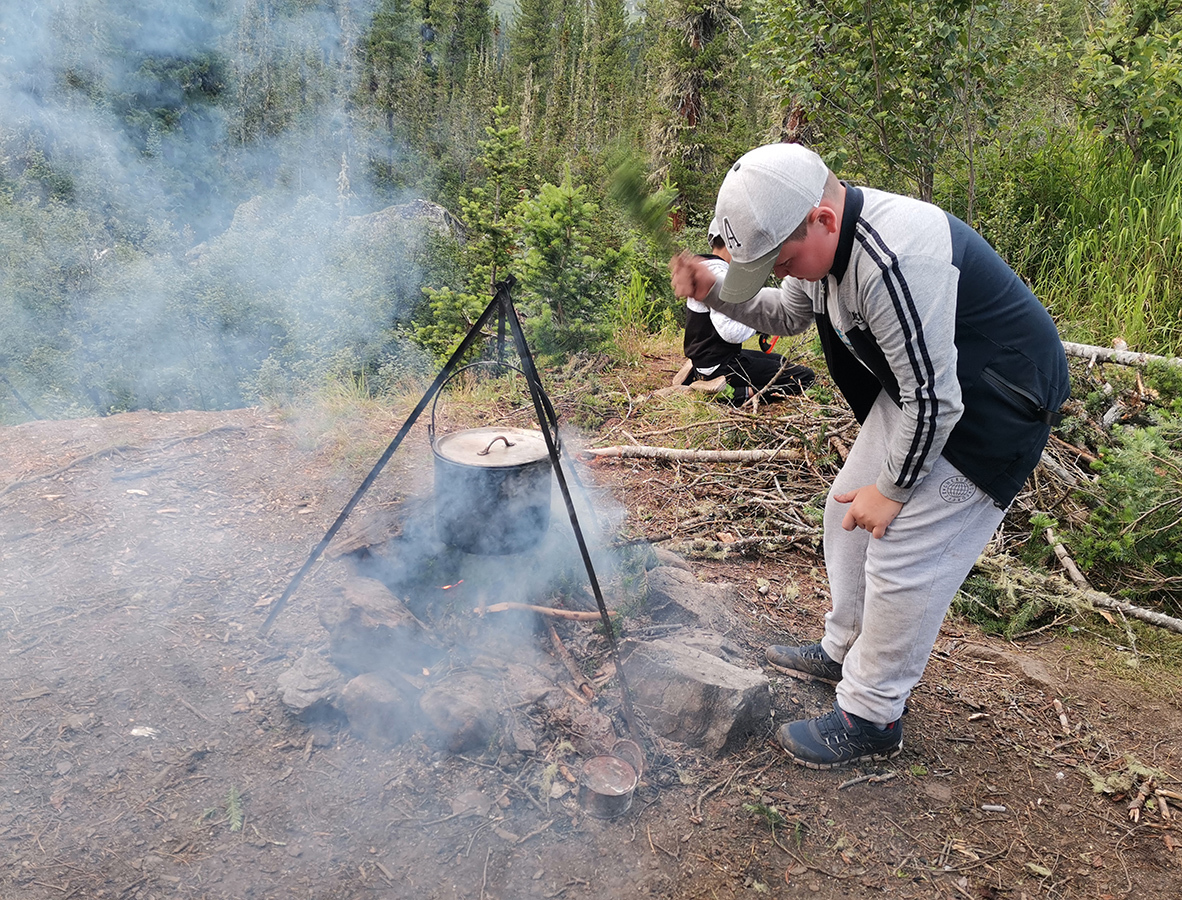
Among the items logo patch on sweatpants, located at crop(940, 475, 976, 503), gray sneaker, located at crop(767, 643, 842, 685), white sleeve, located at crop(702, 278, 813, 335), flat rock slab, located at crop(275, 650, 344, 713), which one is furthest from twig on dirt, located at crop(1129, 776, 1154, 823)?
flat rock slab, located at crop(275, 650, 344, 713)

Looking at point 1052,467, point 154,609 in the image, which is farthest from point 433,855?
point 1052,467

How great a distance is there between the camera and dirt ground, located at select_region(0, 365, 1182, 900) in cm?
196

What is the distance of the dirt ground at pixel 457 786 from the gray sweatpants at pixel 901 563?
0.40m

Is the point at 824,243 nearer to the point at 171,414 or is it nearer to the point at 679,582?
the point at 679,582

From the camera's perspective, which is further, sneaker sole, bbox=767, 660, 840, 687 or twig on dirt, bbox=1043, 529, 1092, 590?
twig on dirt, bbox=1043, 529, 1092, 590

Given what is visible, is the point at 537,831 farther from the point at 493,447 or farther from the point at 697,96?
the point at 697,96

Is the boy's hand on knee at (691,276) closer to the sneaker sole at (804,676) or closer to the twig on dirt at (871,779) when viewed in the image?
the sneaker sole at (804,676)

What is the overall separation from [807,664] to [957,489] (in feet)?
3.73

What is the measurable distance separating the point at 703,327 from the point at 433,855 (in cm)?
431

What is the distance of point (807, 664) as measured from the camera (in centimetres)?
278

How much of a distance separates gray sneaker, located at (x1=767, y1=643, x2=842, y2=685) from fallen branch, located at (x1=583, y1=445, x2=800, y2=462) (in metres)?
1.80

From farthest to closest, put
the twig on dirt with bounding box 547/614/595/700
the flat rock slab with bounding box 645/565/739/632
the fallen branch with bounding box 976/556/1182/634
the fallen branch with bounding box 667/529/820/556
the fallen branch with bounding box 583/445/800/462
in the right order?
the fallen branch with bounding box 583/445/800/462 < the fallen branch with bounding box 667/529/820/556 < the fallen branch with bounding box 976/556/1182/634 < the flat rock slab with bounding box 645/565/739/632 < the twig on dirt with bounding box 547/614/595/700

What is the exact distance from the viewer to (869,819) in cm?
223

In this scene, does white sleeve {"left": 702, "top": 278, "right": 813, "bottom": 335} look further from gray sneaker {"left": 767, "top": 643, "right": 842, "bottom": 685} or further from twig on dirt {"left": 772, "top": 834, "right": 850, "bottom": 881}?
twig on dirt {"left": 772, "top": 834, "right": 850, "bottom": 881}
